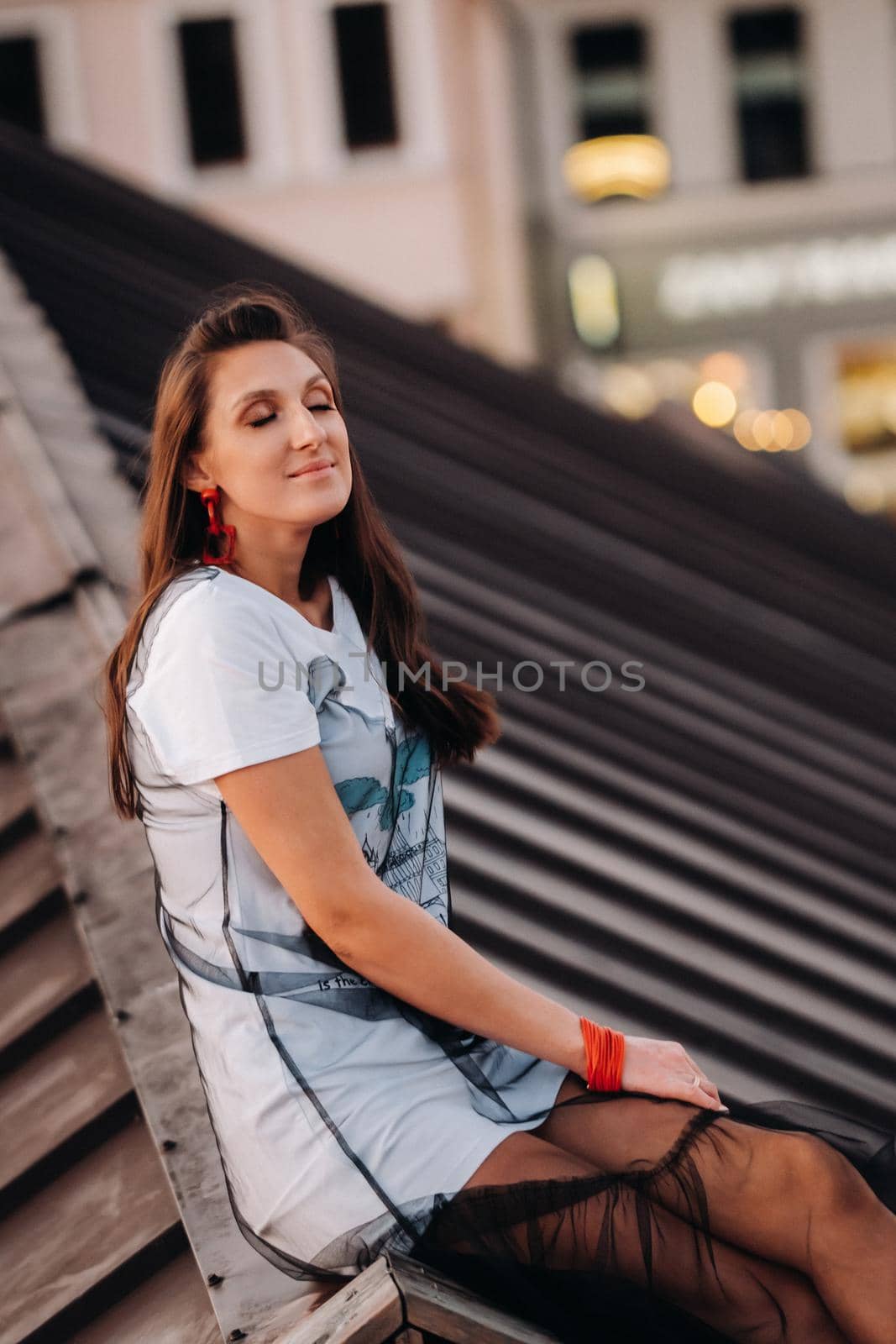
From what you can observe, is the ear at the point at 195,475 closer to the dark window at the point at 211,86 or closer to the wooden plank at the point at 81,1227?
the wooden plank at the point at 81,1227

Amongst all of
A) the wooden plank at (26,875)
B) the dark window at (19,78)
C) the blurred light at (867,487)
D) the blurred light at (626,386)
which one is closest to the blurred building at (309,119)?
the dark window at (19,78)

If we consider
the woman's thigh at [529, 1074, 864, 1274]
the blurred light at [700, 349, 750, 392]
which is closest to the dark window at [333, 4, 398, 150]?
the blurred light at [700, 349, 750, 392]

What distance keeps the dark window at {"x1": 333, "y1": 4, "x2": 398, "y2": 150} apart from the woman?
1459 centimetres

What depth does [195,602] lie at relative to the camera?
5.26ft

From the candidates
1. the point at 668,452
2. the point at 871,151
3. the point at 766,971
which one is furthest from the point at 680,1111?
the point at 871,151

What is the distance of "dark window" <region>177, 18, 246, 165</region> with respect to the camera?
1540 centimetres

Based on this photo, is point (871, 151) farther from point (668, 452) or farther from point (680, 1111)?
point (680, 1111)

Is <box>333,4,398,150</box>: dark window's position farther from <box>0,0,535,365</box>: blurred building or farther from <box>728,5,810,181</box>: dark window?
<box>728,5,810,181</box>: dark window

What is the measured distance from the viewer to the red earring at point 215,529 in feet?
5.74

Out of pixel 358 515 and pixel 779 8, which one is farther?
pixel 779 8

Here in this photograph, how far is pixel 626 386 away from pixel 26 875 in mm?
13979

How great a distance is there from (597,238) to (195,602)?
1474 cm

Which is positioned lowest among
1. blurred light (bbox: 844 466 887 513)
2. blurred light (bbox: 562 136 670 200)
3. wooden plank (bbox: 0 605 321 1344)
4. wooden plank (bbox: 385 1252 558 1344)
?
blurred light (bbox: 844 466 887 513)

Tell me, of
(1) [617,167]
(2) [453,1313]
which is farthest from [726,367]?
(2) [453,1313]
